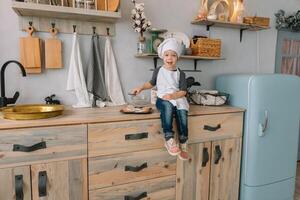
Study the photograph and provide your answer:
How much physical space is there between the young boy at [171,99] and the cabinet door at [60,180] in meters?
0.56

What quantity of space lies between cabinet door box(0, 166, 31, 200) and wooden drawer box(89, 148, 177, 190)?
1.14ft

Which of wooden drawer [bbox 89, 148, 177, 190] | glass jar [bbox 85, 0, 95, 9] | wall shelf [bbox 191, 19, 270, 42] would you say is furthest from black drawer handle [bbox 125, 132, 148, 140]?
wall shelf [bbox 191, 19, 270, 42]

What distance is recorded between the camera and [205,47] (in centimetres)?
218

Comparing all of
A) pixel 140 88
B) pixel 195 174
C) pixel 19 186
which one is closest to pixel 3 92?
pixel 19 186

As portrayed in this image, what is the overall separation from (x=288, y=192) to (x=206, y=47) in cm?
151

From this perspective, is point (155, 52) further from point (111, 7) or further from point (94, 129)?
point (94, 129)

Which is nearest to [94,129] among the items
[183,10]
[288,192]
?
[183,10]

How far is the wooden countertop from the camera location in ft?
4.33

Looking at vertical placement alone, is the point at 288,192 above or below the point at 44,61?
below

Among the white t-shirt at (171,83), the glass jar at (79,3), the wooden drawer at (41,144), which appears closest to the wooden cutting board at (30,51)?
the glass jar at (79,3)

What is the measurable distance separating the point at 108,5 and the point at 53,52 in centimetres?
54

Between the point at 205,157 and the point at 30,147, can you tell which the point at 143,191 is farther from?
the point at 30,147

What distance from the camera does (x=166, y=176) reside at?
1739mm

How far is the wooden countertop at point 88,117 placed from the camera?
132 centimetres
